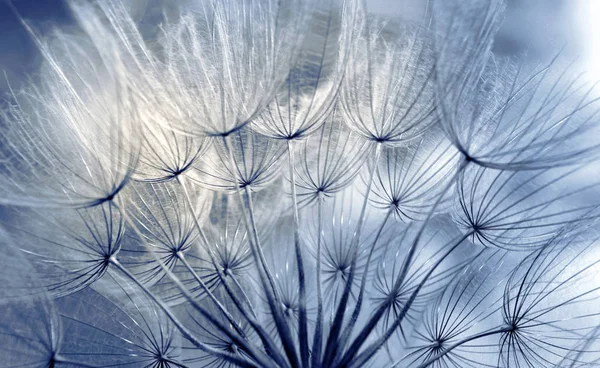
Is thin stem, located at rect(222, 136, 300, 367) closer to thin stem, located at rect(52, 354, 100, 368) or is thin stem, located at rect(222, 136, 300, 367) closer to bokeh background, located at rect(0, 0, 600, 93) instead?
thin stem, located at rect(52, 354, 100, 368)

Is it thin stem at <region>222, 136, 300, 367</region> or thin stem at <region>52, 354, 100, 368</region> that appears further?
Result: thin stem at <region>52, 354, 100, 368</region>

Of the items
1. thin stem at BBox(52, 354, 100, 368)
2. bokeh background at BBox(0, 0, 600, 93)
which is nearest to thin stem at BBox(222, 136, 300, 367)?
thin stem at BBox(52, 354, 100, 368)

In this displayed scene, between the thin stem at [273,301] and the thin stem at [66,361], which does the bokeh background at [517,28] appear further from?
the thin stem at [66,361]

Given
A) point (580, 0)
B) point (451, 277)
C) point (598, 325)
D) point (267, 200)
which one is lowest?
point (598, 325)

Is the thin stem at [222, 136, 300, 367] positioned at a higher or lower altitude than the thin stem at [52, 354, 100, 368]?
higher

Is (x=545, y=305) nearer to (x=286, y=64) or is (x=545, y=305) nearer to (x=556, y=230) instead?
(x=556, y=230)

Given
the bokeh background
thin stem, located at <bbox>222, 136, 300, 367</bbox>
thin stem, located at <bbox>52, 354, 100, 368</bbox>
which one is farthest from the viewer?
the bokeh background

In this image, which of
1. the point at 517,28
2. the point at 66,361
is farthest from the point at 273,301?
the point at 517,28

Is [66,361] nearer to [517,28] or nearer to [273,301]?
[273,301]

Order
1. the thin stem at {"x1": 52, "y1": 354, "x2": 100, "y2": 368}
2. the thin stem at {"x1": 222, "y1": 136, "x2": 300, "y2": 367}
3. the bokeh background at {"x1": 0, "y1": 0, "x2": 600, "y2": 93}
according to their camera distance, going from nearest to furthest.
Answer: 1. the thin stem at {"x1": 222, "y1": 136, "x2": 300, "y2": 367}
2. the thin stem at {"x1": 52, "y1": 354, "x2": 100, "y2": 368}
3. the bokeh background at {"x1": 0, "y1": 0, "x2": 600, "y2": 93}

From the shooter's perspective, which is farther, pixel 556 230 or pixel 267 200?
pixel 267 200

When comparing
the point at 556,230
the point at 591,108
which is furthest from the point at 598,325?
the point at 591,108
